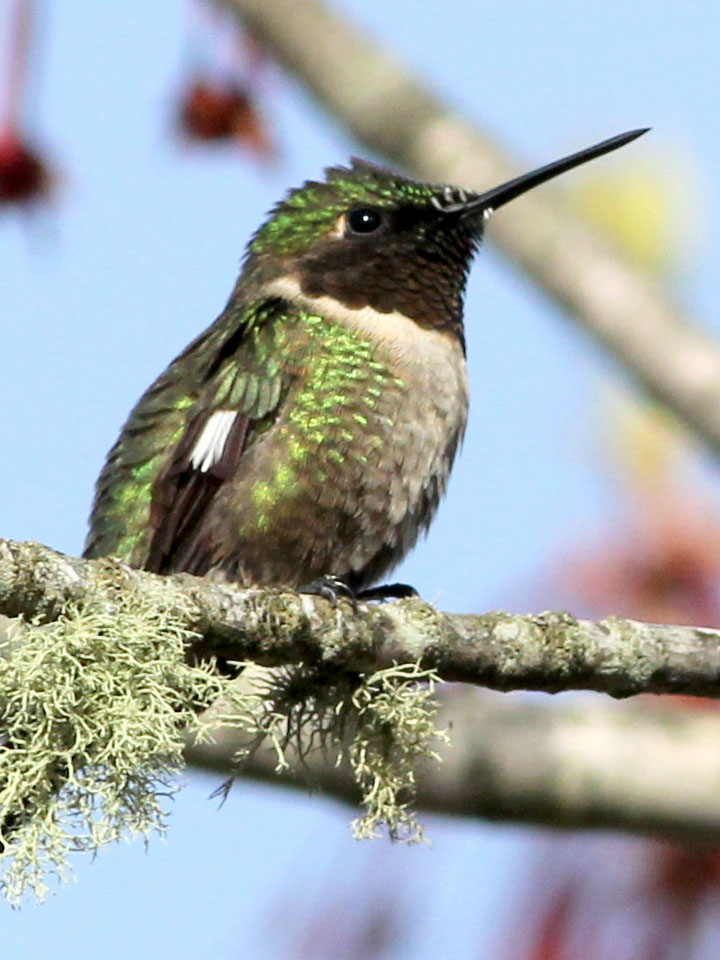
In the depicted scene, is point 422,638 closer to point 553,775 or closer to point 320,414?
point 320,414

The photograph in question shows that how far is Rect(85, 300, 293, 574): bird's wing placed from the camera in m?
5.04

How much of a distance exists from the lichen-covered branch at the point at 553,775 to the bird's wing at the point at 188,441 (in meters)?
0.59

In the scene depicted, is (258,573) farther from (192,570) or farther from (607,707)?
(607,707)

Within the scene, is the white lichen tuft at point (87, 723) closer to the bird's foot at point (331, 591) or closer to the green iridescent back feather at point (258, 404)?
the bird's foot at point (331, 591)

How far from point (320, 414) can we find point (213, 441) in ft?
1.07

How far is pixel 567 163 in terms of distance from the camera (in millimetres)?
5707

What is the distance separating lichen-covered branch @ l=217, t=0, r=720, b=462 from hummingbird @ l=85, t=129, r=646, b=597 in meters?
0.12

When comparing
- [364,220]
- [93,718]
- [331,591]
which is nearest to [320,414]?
[364,220]

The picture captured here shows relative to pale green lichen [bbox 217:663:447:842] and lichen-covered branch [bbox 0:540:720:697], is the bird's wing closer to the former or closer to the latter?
pale green lichen [bbox 217:663:447:842]

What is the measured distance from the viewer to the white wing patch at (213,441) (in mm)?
5043

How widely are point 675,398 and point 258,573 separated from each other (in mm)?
1253

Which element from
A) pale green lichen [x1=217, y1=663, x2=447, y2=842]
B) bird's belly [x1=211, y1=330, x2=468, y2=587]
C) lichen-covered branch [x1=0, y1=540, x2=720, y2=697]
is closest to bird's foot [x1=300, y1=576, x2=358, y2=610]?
lichen-covered branch [x1=0, y1=540, x2=720, y2=697]

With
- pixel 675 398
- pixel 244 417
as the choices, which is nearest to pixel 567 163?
pixel 675 398

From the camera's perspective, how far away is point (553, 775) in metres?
5.12
